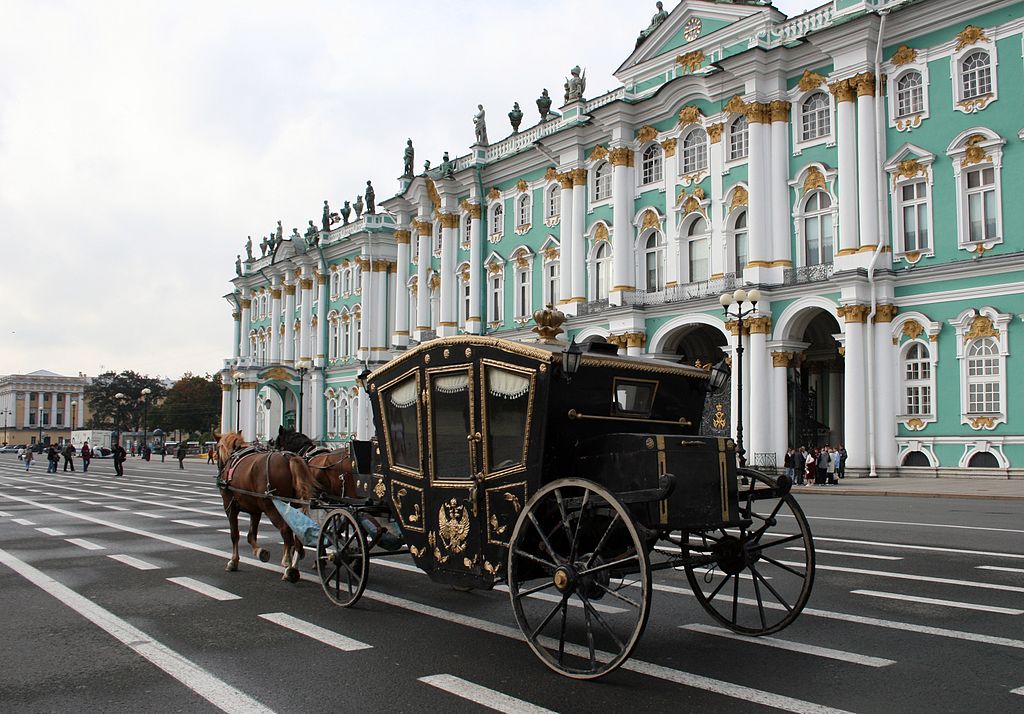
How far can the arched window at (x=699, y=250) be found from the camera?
125 feet

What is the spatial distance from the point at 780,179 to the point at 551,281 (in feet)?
44.8

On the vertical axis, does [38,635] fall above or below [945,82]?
below

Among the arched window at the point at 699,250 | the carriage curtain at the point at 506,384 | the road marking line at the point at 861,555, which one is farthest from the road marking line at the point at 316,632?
the arched window at the point at 699,250

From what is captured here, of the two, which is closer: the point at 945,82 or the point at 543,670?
the point at 543,670

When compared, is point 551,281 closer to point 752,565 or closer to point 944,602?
point 944,602

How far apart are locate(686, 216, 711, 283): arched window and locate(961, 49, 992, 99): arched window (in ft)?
34.9

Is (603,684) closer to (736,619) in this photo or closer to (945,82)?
(736,619)

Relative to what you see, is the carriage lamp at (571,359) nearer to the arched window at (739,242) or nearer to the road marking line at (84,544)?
the road marking line at (84,544)

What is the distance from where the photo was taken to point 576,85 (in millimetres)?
43719

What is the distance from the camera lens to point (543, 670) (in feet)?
21.4

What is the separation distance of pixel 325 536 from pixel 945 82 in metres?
29.2

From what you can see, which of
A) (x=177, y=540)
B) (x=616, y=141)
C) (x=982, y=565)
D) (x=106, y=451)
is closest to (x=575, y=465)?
(x=982, y=565)

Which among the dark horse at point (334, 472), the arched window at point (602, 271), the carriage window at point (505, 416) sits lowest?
the dark horse at point (334, 472)

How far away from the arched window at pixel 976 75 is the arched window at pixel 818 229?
5679 mm
